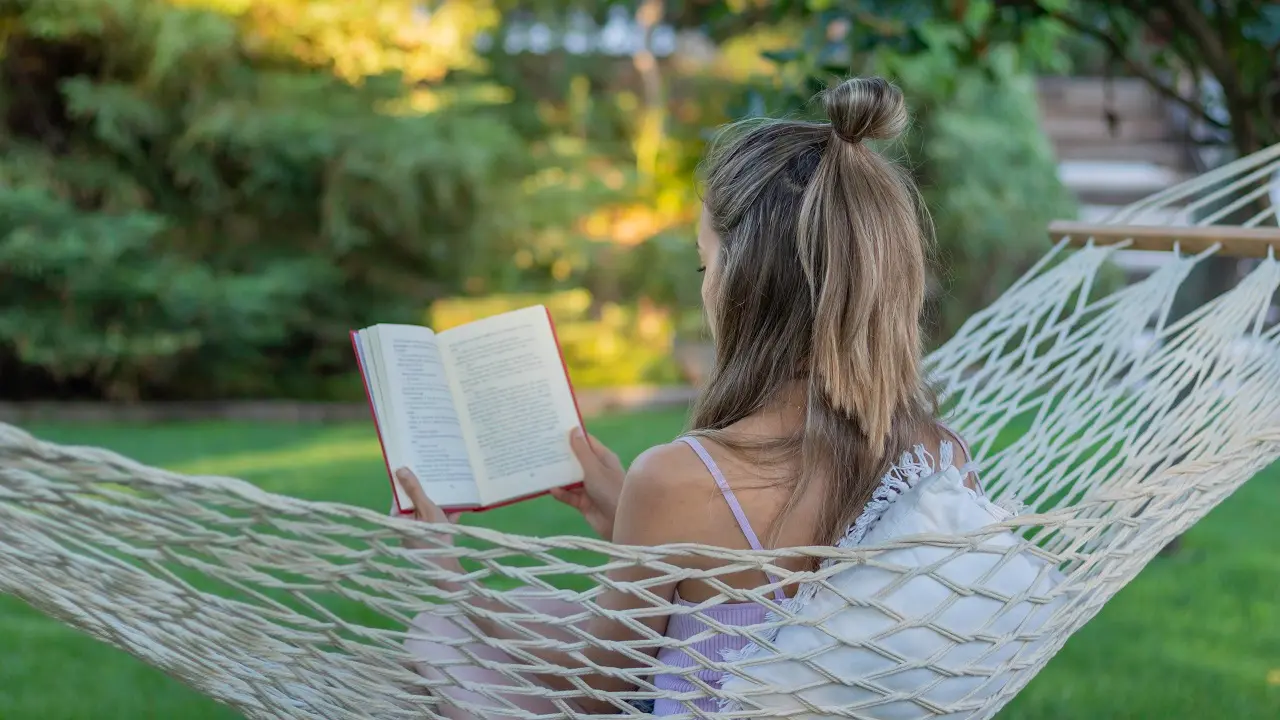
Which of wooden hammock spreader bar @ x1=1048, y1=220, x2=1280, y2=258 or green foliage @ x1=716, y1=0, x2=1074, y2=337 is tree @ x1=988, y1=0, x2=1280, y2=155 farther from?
green foliage @ x1=716, y1=0, x2=1074, y2=337

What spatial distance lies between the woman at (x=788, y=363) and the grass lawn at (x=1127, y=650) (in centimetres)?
92

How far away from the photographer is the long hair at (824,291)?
1.11 metres

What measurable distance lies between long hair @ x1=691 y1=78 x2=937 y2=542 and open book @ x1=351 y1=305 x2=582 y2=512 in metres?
0.27

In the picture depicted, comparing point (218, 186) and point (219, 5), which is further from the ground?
point (219, 5)

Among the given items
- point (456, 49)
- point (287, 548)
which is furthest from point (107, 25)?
point (287, 548)

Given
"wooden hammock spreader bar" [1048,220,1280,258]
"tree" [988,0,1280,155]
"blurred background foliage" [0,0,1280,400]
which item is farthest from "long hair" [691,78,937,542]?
"blurred background foliage" [0,0,1280,400]

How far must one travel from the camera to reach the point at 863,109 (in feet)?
3.68

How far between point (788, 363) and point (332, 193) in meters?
4.22

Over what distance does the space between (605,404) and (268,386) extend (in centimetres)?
146

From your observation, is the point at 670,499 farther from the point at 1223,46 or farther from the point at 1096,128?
the point at 1096,128

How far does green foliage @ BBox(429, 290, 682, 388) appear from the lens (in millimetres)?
5469

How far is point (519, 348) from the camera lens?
138 cm

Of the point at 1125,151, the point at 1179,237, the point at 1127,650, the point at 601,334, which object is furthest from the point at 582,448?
the point at 1125,151

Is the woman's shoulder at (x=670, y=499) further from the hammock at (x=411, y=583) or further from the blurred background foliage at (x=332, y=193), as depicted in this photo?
the blurred background foliage at (x=332, y=193)
